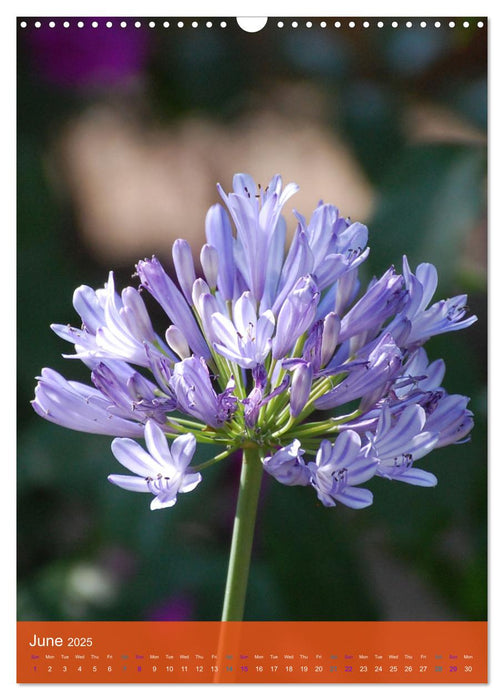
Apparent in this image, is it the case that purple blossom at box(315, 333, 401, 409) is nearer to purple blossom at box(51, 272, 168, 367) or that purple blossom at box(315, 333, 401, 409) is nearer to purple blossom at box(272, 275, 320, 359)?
purple blossom at box(272, 275, 320, 359)

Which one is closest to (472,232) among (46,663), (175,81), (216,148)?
(216,148)

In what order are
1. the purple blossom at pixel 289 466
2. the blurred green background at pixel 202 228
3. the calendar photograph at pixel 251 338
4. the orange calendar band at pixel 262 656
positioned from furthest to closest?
the blurred green background at pixel 202 228 → the orange calendar band at pixel 262 656 → the calendar photograph at pixel 251 338 → the purple blossom at pixel 289 466

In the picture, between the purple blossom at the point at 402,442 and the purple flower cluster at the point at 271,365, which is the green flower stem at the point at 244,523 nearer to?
the purple flower cluster at the point at 271,365

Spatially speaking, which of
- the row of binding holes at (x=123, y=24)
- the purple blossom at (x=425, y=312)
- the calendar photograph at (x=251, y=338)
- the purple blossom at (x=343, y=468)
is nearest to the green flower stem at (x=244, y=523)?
the calendar photograph at (x=251, y=338)

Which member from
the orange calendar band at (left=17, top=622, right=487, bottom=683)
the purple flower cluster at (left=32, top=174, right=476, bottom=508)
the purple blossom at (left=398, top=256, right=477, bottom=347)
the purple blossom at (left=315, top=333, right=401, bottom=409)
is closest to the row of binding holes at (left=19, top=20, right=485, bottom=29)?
the purple flower cluster at (left=32, top=174, right=476, bottom=508)

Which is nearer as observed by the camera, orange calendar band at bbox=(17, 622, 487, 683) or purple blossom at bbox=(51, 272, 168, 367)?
purple blossom at bbox=(51, 272, 168, 367)

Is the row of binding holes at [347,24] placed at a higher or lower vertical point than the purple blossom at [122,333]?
higher

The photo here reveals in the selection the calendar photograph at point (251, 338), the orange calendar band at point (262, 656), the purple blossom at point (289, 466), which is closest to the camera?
the purple blossom at point (289, 466)
